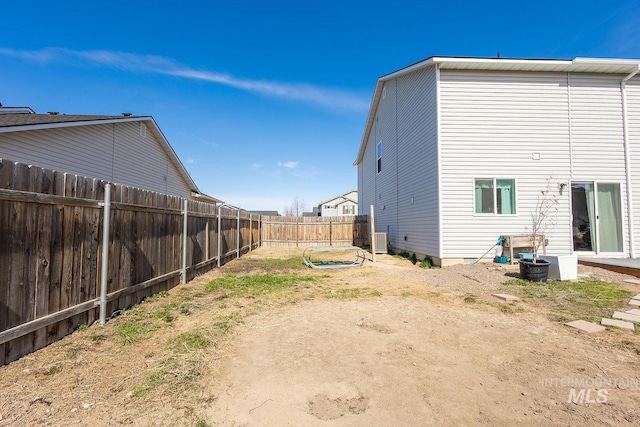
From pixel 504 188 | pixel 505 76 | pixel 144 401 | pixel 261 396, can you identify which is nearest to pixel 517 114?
pixel 505 76

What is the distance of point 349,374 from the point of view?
268cm

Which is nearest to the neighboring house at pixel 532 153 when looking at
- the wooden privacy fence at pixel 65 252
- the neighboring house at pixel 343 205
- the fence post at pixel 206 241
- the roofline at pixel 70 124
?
the fence post at pixel 206 241

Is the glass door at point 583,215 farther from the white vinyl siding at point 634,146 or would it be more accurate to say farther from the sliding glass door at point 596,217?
the white vinyl siding at point 634,146

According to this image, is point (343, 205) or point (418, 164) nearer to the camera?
point (418, 164)

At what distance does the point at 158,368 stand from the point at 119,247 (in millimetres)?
2309

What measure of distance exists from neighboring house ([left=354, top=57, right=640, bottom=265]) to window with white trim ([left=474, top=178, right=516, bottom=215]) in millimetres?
31

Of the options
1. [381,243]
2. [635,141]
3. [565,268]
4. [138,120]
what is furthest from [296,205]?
[565,268]

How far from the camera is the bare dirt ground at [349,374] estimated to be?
2.07 metres

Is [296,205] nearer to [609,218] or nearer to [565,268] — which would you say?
[609,218]

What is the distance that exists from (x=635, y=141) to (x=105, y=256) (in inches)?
556

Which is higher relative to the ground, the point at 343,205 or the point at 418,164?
the point at 343,205

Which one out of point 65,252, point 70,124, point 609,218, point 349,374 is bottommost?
point 349,374

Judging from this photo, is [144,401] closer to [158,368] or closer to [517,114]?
[158,368]

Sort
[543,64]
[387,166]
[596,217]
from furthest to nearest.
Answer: [387,166] → [596,217] → [543,64]
